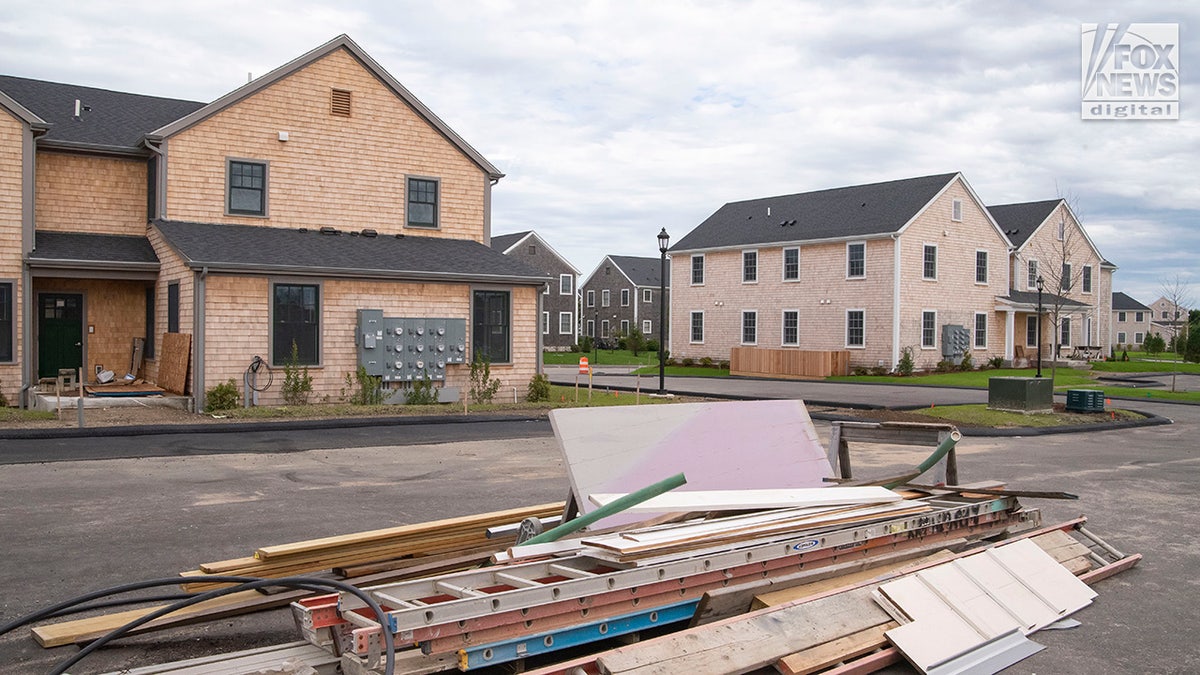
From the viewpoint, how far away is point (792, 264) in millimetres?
41375

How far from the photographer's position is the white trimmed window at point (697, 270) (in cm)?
4531

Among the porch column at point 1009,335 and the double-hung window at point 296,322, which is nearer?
the double-hung window at point 296,322

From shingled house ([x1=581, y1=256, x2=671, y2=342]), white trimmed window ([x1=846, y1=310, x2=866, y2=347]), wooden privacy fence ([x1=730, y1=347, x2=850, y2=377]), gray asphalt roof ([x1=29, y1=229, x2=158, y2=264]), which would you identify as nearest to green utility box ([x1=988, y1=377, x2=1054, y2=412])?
wooden privacy fence ([x1=730, y1=347, x2=850, y2=377])

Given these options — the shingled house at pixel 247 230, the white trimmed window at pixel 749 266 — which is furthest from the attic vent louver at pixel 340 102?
the white trimmed window at pixel 749 266

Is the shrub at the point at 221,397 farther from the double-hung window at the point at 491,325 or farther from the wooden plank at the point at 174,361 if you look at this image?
the double-hung window at the point at 491,325

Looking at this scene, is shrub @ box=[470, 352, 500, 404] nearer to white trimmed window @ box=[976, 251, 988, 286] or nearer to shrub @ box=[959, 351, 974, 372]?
shrub @ box=[959, 351, 974, 372]

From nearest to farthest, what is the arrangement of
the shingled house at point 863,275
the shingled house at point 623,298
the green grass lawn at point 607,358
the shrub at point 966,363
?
the shingled house at point 863,275 → the shrub at point 966,363 → the green grass lawn at point 607,358 → the shingled house at point 623,298

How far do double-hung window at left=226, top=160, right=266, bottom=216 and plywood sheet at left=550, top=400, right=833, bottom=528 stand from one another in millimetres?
16089

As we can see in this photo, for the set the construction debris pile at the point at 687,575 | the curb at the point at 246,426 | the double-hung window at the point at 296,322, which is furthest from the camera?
the double-hung window at the point at 296,322

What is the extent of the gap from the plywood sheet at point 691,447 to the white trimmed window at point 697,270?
36.5 meters

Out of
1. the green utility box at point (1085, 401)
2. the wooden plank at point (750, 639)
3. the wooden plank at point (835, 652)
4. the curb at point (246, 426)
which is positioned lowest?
the wooden plank at point (835, 652)

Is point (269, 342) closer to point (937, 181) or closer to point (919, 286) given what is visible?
point (919, 286)

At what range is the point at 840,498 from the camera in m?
7.39

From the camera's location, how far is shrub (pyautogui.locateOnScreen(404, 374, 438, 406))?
20.8 meters
